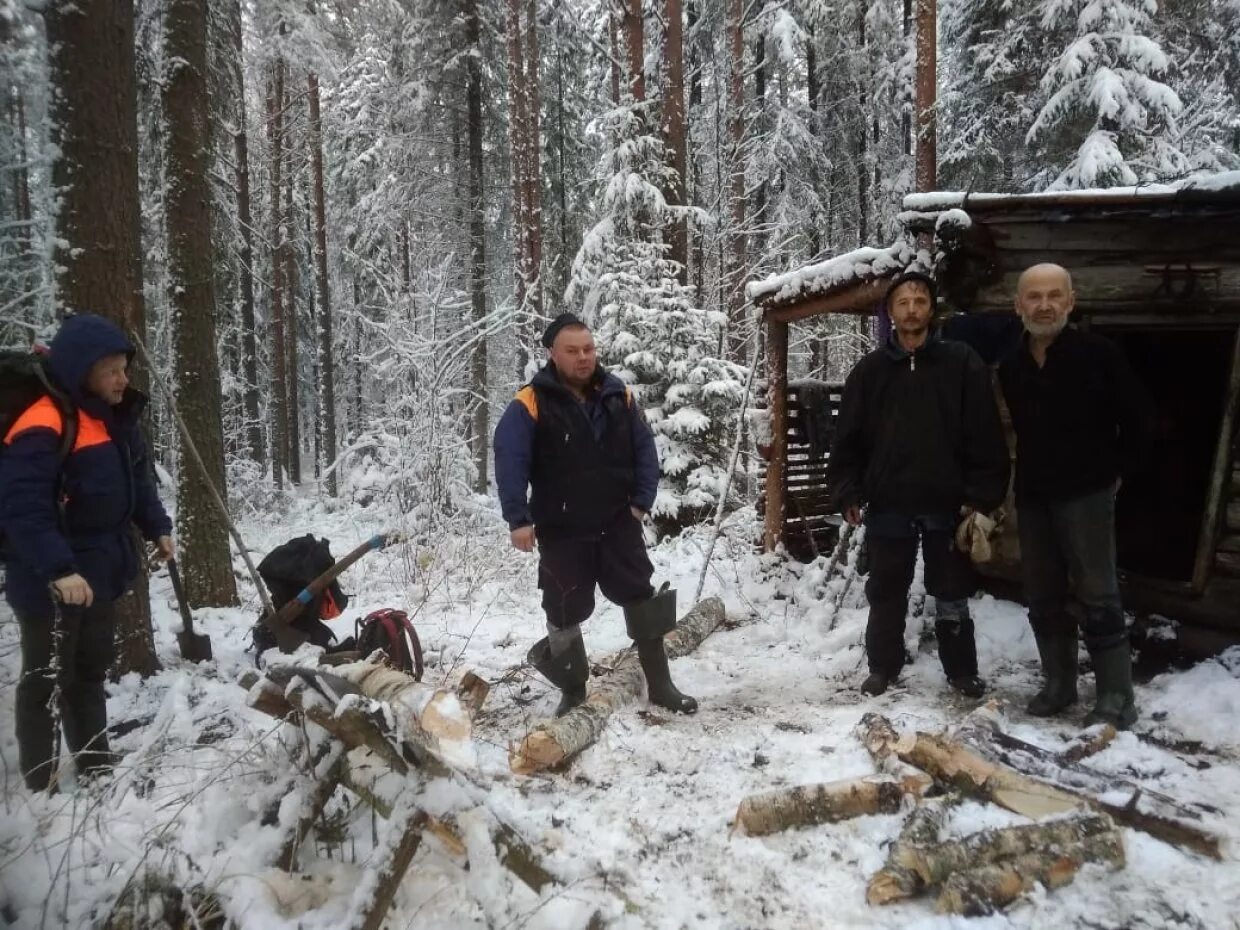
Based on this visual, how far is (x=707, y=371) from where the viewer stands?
971cm

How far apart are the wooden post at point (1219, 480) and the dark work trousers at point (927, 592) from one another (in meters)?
1.50

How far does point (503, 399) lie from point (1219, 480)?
15.6m

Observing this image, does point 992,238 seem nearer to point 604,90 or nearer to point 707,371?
point 707,371

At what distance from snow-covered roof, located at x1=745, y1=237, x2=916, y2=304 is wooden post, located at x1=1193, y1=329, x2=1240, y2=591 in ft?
6.91

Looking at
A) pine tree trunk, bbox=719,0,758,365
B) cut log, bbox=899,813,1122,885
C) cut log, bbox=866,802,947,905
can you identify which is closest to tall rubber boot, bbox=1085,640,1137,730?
cut log, bbox=899,813,1122,885

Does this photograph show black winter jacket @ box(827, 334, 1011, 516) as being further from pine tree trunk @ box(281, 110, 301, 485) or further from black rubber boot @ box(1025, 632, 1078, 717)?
pine tree trunk @ box(281, 110, 301, 485)

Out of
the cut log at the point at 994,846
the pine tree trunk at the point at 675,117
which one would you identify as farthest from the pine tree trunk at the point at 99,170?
the pine tree trunk at the point at 675,117

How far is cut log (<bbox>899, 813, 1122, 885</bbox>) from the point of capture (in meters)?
2.35

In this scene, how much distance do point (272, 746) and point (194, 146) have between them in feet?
17.8

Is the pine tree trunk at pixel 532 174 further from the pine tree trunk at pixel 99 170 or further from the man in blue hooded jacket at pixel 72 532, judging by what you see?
the man in blue hooded jacket at pixel 72 532

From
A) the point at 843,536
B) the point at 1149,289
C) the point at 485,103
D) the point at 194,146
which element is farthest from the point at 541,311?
the point at 1149,289

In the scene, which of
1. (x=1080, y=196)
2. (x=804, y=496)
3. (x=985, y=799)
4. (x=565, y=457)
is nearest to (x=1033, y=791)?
(x=985, y=799)

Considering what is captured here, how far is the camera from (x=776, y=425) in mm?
7254

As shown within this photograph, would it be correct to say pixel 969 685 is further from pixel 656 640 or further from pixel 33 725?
pixel 33 725
